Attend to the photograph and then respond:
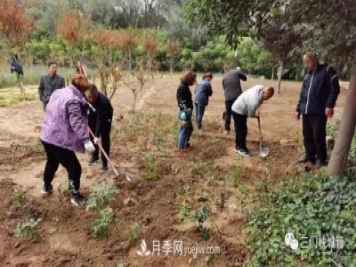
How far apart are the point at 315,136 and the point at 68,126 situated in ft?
11.1

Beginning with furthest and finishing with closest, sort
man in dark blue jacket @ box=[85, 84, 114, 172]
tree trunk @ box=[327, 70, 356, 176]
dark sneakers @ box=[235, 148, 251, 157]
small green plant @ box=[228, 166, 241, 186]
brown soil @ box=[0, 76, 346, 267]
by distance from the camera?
dark sneakers @ box=[235, 148, 251, 157]
small green plant @ box=[228, 166, 241, 186]
man in dark blue jacket @ box=[85, 84, 114, 172]
tree trunk @ box=[327, 70, 356, 176]
brown soil @ box=[0, 76, 346, 267]

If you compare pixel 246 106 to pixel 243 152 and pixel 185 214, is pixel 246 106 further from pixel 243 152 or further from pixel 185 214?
pixel 185 214

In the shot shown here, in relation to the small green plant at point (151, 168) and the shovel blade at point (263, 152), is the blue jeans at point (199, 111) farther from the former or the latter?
the small green plant at point (151, 168)

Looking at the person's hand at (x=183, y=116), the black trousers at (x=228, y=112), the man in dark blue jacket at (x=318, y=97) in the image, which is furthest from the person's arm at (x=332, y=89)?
the black trousers at (x=228, y=112)

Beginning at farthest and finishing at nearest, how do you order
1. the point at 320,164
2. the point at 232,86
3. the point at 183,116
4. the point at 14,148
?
the point at 232,86, the point at 14,148, the point at 183,116, the point at 320,164

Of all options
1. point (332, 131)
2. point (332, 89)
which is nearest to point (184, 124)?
point (332, 89)

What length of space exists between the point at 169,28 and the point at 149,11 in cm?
643

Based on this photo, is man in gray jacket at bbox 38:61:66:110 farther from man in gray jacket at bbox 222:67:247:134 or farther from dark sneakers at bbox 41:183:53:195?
man in gray jacket at bbox 222:67:247:134

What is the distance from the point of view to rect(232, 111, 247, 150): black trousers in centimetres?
632

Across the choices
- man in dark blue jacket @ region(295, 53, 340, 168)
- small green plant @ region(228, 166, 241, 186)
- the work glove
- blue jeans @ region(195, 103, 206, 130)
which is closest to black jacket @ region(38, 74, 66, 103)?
blue jeans @ region(195, 103, 206, 130)

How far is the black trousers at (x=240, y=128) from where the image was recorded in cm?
632

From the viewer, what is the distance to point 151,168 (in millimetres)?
5531

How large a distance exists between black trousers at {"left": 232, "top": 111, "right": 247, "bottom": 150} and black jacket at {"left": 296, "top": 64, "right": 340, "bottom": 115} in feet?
3.58

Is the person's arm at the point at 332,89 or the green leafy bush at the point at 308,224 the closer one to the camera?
the green leafy bush at the point at 308,224
